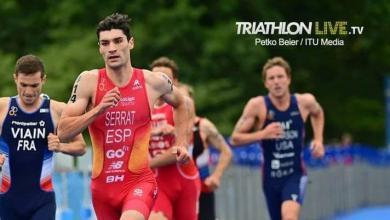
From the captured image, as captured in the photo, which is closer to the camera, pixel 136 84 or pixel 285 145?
pixel 136 84

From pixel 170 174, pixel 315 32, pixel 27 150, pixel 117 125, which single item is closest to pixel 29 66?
pixel 27 150

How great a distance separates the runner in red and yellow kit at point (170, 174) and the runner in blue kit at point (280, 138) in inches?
51.1

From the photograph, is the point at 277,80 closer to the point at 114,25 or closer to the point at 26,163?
the point at 26,163

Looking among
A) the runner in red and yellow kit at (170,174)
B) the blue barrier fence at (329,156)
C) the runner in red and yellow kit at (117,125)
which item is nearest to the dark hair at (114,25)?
the runner in red and yellow kit at (117,125)

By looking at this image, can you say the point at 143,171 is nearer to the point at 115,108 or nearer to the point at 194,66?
the point at 115,108

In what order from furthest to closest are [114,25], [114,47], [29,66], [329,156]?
[329,156] < [29,66] < [114,25] < [114,47]

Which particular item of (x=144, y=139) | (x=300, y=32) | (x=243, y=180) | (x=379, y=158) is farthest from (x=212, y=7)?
(x=144, y=139)

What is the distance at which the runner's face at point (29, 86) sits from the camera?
38.3 feet

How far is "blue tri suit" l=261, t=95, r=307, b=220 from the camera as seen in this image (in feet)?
Result: 48.5

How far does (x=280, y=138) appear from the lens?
14742 millimetres

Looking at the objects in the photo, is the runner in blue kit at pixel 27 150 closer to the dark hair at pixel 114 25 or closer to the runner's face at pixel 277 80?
the dark hair at pixel 114 25

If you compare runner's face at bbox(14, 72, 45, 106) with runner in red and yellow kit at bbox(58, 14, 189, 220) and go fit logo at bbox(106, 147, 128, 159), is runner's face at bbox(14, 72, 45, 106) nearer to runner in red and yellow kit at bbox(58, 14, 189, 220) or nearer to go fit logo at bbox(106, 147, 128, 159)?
runner in red and yellow kit at bbox(58, 14, 189, 220)

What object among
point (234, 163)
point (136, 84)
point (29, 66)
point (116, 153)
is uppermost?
point (29, 66)

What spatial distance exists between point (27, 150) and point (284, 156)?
12.5 feet
